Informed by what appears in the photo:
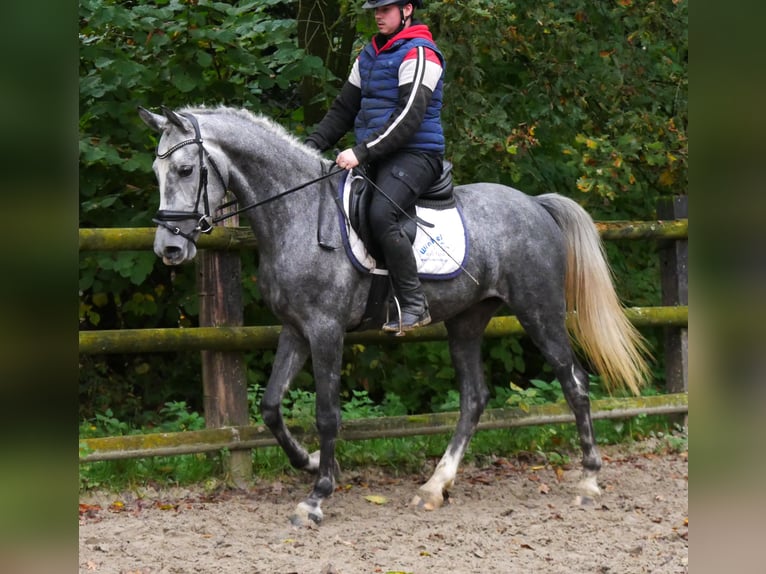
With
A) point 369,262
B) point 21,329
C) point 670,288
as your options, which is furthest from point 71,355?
point 670,288

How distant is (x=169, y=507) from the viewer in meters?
5.27

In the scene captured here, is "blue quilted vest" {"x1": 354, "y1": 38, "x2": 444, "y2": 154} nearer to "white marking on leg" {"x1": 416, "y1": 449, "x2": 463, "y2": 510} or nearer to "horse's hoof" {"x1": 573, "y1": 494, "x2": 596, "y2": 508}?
"white marking on leg" {"x1": 416, "y1": 449, "x2": 463, "y2": 510}

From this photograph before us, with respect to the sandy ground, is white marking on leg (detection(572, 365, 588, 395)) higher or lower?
higher

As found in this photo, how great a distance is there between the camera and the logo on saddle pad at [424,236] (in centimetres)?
504

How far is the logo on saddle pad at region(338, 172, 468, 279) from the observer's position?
16.5ft

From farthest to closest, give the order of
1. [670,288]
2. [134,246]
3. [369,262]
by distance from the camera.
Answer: [670,288] < [134,246] < [369,262]

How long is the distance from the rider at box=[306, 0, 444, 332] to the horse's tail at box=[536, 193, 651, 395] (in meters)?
1.09

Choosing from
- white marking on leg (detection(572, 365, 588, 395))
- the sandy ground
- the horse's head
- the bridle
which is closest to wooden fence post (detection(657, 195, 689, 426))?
the sandy ground

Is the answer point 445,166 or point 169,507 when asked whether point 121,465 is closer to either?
point 169,507

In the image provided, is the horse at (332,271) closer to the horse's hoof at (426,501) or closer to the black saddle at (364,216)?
the horse's hoof at (426,501)

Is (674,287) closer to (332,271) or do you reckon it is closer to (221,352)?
(332,271)

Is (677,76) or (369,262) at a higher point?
(677,76)

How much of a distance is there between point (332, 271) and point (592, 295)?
186 centimetres

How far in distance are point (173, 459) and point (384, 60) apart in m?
2.71
